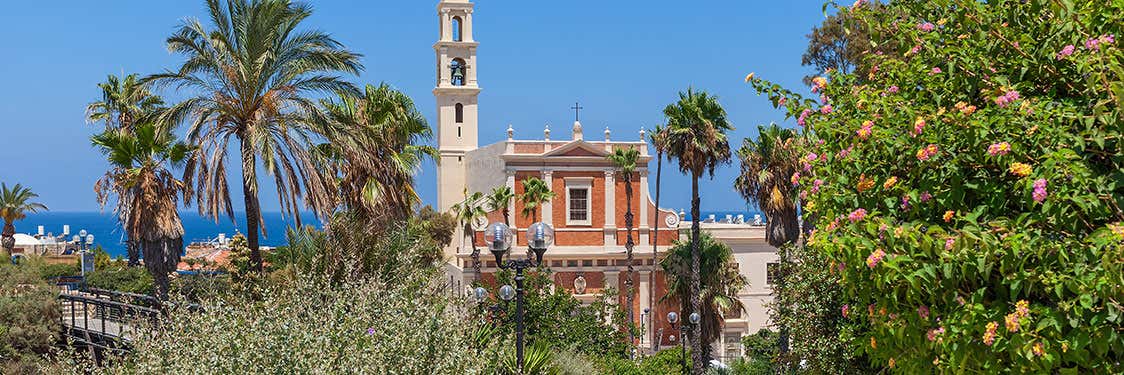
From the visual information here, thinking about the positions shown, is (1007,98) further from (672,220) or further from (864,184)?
(672,220)

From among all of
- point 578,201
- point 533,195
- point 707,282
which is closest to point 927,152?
point 707,282

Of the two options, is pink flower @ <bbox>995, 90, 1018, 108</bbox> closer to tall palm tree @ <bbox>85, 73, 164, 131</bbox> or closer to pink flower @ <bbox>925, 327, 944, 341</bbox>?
pink flower @ <bbox>925, 327, 944, 341</bbox>

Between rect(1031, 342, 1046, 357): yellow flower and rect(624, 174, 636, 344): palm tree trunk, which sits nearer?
rect(1031, 342, 1046, 357): yellow flower

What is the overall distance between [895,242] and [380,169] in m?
17.0

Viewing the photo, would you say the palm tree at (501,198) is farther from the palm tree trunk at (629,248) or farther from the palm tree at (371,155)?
the palm tree at (371,155)

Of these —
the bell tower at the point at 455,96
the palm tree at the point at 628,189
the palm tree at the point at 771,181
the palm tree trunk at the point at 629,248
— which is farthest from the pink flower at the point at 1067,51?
the bell tower at the point at 455,96

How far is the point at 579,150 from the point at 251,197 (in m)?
24.8

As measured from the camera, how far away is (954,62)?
6.35m

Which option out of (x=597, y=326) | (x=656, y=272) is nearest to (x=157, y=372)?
(x=597, y=326)

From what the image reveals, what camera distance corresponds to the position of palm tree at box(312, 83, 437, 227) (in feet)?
58.7

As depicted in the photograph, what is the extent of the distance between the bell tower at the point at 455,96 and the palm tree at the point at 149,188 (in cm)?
2603

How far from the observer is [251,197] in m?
16.1

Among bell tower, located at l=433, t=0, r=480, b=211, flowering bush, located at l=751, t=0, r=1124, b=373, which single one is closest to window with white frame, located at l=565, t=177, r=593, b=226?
bell tower, located at l=433, t=0, r=480, b=211

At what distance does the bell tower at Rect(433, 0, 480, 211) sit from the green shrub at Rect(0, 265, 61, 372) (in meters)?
24.2
